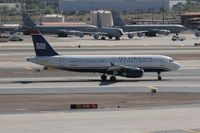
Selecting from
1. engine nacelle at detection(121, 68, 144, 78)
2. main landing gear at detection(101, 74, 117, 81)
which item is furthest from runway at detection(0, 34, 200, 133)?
engine nacelle at detection(121, 68, 144, 78)

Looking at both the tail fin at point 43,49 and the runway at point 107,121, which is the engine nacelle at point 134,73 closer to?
the tail fin at point 43,49

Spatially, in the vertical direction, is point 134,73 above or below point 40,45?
below

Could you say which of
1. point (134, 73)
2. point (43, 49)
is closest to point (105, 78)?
point (134, 73)

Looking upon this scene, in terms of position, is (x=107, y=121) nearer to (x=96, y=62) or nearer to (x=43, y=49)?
(x=96, y=62)

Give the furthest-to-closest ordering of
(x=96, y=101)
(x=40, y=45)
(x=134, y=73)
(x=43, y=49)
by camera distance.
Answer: (x=40, y=45) < (x=43, y=49) < (x=134, y=73) < (x=96, y=101)

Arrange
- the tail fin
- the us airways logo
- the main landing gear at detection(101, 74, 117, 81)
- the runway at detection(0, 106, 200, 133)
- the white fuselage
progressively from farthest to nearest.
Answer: the us airways logo → the tail fin → the white fuselage → the main landing gear at detection(101, 74, 117, 81) → the runway at detection(0, 106, 200, 133)

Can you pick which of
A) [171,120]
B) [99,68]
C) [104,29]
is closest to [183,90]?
[99,68]

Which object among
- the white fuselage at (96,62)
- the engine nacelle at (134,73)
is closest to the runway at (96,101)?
the engine nacelle at (134,73)

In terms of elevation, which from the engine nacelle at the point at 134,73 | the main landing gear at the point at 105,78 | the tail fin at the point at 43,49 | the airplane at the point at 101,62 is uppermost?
the tail fin at the point at 43,49

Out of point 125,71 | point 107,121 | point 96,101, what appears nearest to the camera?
point 107,121

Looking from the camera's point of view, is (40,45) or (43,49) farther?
(40,45)

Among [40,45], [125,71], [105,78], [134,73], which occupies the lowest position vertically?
[105,78]

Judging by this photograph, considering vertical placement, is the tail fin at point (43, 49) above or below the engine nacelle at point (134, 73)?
above

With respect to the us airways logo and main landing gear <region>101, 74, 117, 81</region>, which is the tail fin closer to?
the us airways logo
